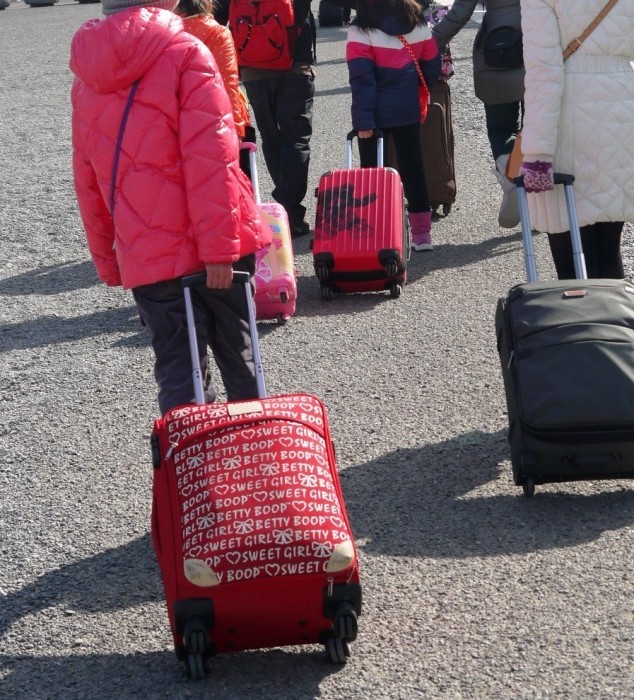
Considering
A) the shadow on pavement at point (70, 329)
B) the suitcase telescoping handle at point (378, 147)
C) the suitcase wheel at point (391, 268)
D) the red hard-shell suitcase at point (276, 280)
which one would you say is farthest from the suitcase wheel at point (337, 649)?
the suitcase telescoping handle at point (378, 147)

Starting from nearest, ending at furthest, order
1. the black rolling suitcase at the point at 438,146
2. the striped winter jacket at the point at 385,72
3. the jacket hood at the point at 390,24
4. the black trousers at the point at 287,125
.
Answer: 1. the jacket hood at the point at 390,24
2. the striped winter jacket at the point at 385,72
3. the black trousers at the point at 287,125
4. the black rolling suitcase at the point at 438,146

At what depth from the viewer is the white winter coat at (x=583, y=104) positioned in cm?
461

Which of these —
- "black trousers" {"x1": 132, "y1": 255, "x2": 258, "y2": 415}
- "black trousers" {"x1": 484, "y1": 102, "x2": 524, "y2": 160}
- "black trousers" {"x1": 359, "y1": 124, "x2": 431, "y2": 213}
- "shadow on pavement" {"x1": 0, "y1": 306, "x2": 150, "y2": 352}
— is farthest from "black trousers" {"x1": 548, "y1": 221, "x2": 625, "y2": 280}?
"black trousers" {"x1": 484, "y1": 102, "x2": 524, "y2": 160}

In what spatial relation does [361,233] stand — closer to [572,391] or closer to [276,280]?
[276,280]

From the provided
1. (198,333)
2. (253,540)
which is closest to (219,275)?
(198,333)

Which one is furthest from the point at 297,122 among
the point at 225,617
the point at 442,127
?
the point at 225,617

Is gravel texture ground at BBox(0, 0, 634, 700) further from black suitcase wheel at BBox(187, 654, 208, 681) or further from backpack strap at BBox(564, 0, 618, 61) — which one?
backpack strap at BBox(564, 0, 618, 61)

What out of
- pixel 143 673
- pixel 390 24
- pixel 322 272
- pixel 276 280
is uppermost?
pixel 390 24

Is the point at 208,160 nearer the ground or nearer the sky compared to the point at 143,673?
nearer the sky

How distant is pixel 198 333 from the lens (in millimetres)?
4023

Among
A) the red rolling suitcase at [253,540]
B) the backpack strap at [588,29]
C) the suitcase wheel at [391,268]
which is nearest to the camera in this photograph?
the red rolling suitcase at [253,540]

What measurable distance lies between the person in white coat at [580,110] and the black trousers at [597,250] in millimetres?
98

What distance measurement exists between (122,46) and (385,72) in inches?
150

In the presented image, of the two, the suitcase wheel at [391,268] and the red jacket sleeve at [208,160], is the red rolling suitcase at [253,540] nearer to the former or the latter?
the red jacket sleeve at [208,160]
